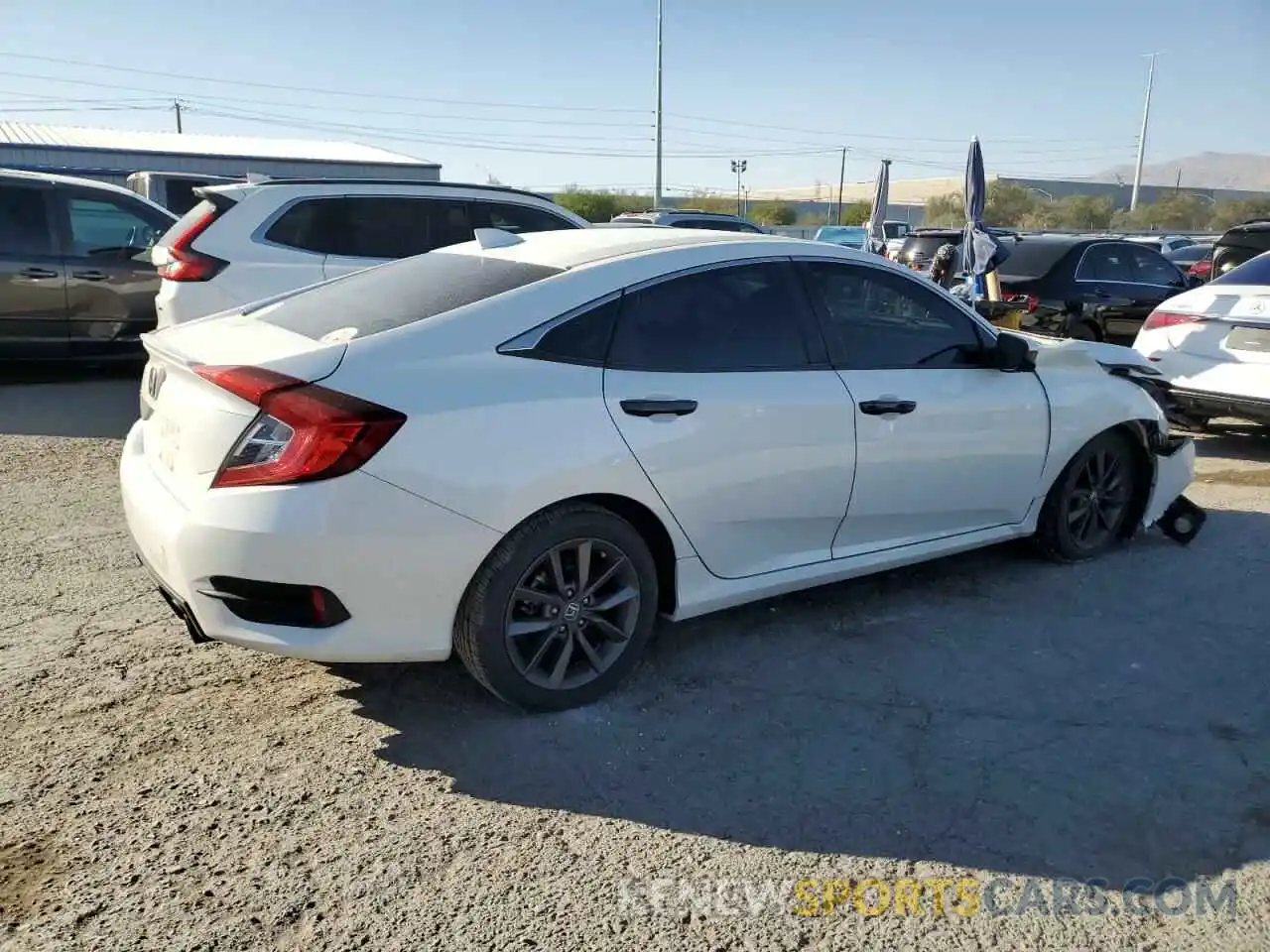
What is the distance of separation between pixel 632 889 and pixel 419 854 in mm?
568

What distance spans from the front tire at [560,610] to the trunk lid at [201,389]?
2.71ft

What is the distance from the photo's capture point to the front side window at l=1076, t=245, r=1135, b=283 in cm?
1090

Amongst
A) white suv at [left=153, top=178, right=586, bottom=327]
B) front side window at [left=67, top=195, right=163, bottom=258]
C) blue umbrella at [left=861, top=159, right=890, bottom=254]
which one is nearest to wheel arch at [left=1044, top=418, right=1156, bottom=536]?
white suv at [left=153, top=178, right=586, bottom=327]

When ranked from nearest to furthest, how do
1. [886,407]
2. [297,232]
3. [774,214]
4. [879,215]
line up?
[886,407], [297,232], [879,215], [774,214]

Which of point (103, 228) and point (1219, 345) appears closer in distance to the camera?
point (1219, 345)

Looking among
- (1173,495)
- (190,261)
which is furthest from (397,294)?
(190,261)

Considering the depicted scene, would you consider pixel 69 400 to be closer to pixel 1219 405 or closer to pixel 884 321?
pixel 884 321

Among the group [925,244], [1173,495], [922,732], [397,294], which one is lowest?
[922,732]

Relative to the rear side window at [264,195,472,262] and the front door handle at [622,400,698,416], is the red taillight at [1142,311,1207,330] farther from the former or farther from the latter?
the front door handle at [622,400,698,416]

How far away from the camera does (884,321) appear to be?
441 cm

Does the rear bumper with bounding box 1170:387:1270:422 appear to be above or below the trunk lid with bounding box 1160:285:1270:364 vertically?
below

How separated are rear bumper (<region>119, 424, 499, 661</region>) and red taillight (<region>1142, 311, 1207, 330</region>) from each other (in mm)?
6367

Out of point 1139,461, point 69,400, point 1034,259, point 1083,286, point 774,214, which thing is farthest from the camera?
point 774,214

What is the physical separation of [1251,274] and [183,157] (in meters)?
40.2
